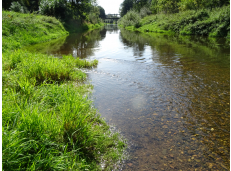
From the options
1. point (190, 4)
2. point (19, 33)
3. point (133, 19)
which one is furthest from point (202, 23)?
point (133, 19)

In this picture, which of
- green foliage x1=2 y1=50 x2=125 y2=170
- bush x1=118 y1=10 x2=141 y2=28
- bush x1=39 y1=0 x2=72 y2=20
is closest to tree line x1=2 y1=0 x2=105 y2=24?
bush x1=39 y1=0 x2=72 y2=20

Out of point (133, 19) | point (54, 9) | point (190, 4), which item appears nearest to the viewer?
point (54, 9)

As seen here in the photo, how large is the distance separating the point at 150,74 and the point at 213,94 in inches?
97.7

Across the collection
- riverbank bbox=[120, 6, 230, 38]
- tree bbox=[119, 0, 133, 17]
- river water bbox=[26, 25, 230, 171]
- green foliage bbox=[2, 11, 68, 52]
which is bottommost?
river water bbox=[26, 25, 230, 171]

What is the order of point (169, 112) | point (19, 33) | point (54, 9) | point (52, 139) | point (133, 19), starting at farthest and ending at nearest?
point (133, 19)
point (54, 9)
point (19, 33)
point (169, 112)
point (52, 139)

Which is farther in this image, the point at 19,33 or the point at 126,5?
the point at 126,5

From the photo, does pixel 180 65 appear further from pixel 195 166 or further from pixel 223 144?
pixel 195 166

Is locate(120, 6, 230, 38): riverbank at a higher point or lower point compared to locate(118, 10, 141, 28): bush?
lower

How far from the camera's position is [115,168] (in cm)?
259

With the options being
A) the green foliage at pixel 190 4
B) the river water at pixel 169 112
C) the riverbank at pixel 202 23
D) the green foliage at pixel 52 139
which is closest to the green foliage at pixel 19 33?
the river water at pixel 169 112

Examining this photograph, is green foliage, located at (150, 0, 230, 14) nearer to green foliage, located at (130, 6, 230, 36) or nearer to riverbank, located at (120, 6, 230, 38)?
riverbank, located at (120, 6, 230, 38)

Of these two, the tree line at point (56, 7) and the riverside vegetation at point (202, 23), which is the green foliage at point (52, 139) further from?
the tree line at point (56, 7)

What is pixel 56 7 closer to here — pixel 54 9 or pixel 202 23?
pixel 54 9

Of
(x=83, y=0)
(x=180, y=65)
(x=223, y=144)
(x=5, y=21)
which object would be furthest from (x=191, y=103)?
(x=83, y=0)
